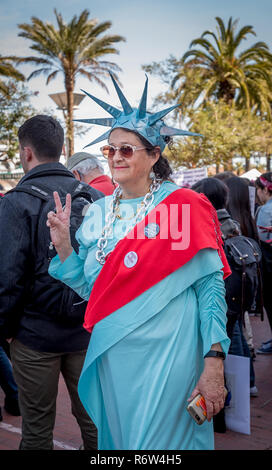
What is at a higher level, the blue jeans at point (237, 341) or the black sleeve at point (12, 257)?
the black sleeve at point (12, 257)

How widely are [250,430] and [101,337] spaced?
2.31m

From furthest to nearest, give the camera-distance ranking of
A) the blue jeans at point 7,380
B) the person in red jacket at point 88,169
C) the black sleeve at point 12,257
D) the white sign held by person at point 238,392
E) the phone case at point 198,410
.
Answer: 1. the person in red jacket at point 88,169
2. the blue jeans at point 7,380
3. the white sign held by person at point 238,392
4. the black sleeve at point 12,257
5. the phone case at point 198,410

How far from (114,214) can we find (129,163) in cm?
25

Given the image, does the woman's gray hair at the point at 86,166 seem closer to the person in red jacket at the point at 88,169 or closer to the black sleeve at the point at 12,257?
the person in red jacket at the point at 88,169

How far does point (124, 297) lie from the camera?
2.04 m

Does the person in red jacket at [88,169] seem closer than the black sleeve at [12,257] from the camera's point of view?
No

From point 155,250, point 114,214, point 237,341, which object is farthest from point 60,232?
point 237,341

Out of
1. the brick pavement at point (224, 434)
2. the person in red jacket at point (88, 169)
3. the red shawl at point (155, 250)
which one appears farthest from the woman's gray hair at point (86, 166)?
the red shawl at point (155, 250)

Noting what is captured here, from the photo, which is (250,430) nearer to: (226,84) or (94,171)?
(94,171)

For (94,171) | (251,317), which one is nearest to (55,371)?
(94,171)

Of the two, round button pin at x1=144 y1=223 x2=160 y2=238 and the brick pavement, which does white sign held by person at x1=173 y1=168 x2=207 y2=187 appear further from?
round button pin at x1=144 y1=223 x2=160 y2=238

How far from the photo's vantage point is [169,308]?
201cm

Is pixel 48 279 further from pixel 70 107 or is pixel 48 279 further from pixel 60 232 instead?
pixel 70 107

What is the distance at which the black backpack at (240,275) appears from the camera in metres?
3.81
